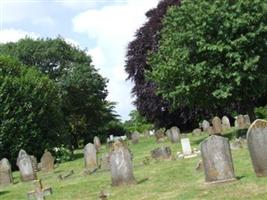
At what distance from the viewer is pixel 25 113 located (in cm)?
3519

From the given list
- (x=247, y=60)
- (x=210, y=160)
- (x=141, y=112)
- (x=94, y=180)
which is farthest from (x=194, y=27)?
(x=141, y=112)

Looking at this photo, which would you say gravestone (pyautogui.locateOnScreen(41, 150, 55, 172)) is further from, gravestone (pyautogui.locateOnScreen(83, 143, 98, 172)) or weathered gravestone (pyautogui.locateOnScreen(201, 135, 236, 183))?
weathered gravestone (pyautogui.locateOnScreen(201, 135, 236, 183))

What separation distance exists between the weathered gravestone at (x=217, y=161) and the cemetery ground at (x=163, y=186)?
0.29 metres

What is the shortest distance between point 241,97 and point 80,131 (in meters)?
36.8

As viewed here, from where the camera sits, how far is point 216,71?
83.5ft

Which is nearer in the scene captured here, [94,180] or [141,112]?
[94,180]

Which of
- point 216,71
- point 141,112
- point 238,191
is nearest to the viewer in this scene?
point 238,191

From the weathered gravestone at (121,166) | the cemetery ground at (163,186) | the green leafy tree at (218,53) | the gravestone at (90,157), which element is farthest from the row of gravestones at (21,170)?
the weathered gravestone at (121,166)

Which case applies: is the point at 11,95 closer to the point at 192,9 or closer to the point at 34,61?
the point at 192,9

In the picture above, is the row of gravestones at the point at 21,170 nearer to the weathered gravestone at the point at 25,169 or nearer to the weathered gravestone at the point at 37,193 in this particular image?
the weathered gravestone at the point at 25,169

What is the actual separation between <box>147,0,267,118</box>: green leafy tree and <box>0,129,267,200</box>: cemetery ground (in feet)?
17.3

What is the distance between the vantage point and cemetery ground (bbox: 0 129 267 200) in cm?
1330

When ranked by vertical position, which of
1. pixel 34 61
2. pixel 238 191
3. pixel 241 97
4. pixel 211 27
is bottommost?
pixel 238 191

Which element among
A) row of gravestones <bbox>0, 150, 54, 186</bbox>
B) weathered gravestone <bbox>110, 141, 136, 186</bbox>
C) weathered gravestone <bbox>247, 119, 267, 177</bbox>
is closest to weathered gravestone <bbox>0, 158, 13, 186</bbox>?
row of gravestones <bbox>0, 150, 54, 186</bbox>
